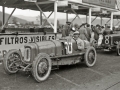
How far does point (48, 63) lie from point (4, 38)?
3761 millimetres

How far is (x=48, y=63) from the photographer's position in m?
5.18

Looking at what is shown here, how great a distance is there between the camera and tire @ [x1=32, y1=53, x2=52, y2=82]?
15.7 feet

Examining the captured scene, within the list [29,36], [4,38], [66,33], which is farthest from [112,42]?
[4,38]

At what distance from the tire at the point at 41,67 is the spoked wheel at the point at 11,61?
1.02 meters

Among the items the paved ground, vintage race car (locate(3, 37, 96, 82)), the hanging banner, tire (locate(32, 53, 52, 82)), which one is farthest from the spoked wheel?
the hanging banner

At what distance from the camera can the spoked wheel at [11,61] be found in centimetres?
555

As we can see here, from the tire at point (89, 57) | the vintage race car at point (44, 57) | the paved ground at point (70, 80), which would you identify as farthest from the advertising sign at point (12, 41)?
the tire at point (89, 57)

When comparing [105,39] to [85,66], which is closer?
[85,66]

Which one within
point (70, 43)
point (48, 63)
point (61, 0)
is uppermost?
point (61, 0)

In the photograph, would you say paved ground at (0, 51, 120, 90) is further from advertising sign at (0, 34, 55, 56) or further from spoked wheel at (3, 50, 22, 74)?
advertising sign at (0, 34, 55, 56)

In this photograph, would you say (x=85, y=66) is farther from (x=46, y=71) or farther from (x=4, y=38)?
(x=4, y=38)

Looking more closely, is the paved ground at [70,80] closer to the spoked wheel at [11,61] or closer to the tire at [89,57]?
the spoked wheel at [11,61]

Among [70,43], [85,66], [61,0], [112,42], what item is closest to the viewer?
[70,43]

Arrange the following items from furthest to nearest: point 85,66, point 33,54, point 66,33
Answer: point 66,33
point 85,66
point 33,54
